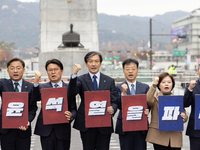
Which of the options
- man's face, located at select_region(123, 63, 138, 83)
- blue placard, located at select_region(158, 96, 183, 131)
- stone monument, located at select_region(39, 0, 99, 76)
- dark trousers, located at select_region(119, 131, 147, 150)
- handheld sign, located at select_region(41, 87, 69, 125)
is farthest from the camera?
stone monument, located at select_region(39, 0, 99, 76)

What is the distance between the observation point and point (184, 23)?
428 feet

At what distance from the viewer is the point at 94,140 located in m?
5.53

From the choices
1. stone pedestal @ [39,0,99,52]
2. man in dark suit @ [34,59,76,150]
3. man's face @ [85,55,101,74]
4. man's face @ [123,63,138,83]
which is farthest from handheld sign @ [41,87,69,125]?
stone pedestal @ [39,0,99,52]

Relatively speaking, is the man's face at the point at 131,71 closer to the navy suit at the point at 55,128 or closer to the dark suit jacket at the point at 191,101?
the dark suit jacket at the point at 191,101

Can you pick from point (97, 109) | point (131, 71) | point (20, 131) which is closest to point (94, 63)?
point (131, 71)

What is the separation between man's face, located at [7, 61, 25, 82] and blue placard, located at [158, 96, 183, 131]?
2343 millimetres

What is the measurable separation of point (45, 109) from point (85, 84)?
2.64ft

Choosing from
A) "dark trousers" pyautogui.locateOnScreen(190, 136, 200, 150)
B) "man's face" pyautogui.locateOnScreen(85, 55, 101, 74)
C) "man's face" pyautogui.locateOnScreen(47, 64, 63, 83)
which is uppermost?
"man's face" pyautogui.locateOnScreen(85, 55, 101, 74)

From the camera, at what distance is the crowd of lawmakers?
531 cm

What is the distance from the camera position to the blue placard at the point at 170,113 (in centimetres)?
523

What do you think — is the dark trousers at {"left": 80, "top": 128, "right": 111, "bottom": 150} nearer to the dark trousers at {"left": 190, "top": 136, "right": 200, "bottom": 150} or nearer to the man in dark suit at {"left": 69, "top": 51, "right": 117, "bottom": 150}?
the man in dark suit at {"left": 69, "top": 51, "right": 117, "bottom": 150}

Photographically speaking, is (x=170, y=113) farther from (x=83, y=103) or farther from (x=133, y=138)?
(x=83, y=103)

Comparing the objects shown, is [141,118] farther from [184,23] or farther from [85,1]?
[184,23]

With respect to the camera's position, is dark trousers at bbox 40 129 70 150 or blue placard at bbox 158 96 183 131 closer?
blue placard at bbox 158 96 183 131
